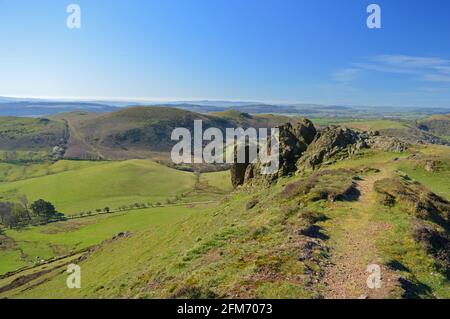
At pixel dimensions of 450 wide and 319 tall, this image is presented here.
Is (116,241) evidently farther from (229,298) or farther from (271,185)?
(229,298)

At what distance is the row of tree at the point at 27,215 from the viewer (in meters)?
152

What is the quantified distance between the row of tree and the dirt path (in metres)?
149

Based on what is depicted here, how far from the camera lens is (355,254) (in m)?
23.2

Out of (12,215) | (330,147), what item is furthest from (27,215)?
(330,147)

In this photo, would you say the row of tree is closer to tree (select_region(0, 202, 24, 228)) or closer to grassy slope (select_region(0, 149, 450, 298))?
tree (select_region(0, 202, 24, 228))

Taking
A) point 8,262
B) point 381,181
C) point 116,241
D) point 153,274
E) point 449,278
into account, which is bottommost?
point 8,262

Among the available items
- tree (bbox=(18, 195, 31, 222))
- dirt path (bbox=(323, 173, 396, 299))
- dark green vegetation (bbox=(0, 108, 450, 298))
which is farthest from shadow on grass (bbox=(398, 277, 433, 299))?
tree (bbox=(18, 195, 31, 222))

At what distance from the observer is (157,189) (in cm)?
19900

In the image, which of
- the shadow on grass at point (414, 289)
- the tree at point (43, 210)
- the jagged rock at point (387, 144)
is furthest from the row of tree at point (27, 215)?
the shadow on grass at point (414, 289)

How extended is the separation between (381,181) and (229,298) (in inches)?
883

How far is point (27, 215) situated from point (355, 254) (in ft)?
538

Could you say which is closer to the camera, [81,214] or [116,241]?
[116,241]

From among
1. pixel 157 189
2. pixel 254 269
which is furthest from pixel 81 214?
pixel 254 269

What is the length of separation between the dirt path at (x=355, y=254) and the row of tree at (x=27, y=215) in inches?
5862
